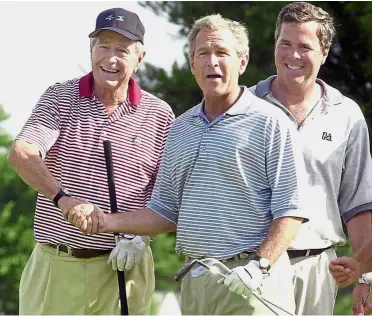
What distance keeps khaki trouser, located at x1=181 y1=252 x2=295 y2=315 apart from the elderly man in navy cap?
65 cm

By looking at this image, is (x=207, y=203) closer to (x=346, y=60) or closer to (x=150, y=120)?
(x=150, y=120)

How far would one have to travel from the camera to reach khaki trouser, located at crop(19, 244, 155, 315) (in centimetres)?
502

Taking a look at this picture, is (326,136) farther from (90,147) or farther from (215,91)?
(90,147)

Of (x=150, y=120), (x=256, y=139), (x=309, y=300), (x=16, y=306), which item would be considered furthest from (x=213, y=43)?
(x=16, y=306)

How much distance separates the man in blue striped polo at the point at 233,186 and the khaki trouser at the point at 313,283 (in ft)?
1.40

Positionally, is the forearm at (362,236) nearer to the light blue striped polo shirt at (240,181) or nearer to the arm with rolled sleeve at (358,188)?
the arm with rolled sleeve at (358,188)

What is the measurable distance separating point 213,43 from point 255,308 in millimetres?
1110

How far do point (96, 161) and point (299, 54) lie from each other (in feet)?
3.54

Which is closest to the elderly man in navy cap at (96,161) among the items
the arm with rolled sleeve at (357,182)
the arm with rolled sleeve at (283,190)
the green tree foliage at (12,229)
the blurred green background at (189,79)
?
the arm with rolled sleeve at (357,182)

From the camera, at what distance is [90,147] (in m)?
4.96

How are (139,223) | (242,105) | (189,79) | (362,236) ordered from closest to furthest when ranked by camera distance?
(242,105) < (139,223) < (362,236) < (189,79)

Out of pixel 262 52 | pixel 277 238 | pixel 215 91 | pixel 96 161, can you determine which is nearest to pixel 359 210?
pixel 277 238

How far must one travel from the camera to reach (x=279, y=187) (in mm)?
4133

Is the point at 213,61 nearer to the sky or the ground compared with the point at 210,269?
nearer to the sky
